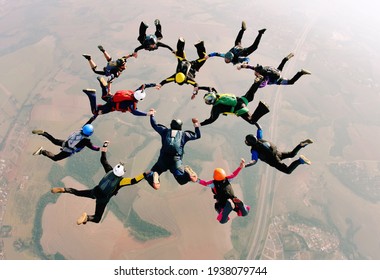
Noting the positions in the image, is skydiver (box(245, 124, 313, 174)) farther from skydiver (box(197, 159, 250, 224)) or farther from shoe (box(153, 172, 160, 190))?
shoe (box(153, 172, 160, 190))

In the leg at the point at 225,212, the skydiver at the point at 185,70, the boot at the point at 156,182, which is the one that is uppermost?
the skydiver at the point at 185,70

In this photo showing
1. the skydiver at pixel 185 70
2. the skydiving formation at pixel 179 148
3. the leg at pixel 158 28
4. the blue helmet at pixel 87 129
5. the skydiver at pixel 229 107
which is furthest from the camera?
the leg at pixel 158 28

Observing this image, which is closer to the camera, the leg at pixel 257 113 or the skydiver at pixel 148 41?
the leg at pixel 257 113

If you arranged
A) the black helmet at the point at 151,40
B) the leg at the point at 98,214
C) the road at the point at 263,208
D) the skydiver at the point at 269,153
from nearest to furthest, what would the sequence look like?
the leg at the point at 98,214 → the skydiver at the point at 269,153 → the black helmet at the point at 151,40 → the road at the point at 263,208

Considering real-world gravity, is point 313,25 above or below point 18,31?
above

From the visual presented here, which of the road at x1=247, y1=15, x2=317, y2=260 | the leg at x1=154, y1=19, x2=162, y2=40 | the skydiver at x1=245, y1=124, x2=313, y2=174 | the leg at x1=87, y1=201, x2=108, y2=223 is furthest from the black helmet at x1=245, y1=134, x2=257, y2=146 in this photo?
the road at x1=247, y1=15, x2=317, y2=260

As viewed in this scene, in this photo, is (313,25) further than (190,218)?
Yes

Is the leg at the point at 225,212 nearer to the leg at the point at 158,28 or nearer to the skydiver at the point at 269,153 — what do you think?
the skydiver at the point at 269,153

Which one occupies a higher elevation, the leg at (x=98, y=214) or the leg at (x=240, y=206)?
the leg at (x=240, y=206)

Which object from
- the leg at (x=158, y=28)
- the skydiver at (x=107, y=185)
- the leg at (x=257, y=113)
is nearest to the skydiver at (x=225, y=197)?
the skydiver at (x=107, y=185)

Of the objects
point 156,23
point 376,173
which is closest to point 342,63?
point 376,173

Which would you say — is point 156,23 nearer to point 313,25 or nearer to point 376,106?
point 376,106
